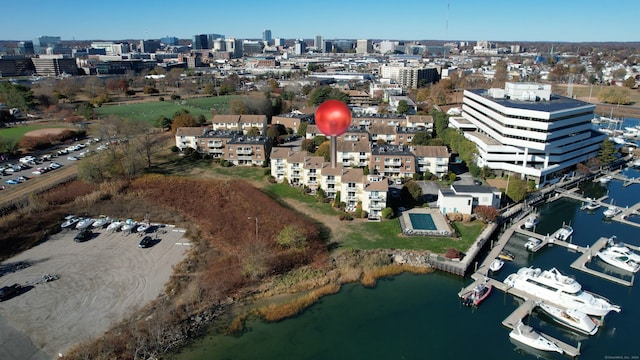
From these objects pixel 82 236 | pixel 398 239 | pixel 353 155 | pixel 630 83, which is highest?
pixel 630 83

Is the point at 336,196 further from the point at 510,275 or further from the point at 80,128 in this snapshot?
the point at 80,128

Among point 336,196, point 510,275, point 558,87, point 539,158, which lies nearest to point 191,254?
point 336,196

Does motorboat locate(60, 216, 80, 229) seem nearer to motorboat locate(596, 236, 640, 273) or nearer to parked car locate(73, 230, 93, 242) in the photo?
parked car locate(73, 230, 93, 242)

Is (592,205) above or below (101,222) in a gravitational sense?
below

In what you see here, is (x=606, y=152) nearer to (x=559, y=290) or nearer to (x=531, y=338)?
(x=559, y=290)

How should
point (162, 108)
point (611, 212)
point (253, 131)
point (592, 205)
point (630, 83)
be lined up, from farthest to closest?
1. point (630, 83)
2. point (162, 108)
3. point (253, 131)
4. point (592, 205)
5. point (611, 212)

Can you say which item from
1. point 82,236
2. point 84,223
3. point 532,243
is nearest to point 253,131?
→ point 84,223

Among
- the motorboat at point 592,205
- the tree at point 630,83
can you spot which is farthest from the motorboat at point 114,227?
the tree at point 630,83

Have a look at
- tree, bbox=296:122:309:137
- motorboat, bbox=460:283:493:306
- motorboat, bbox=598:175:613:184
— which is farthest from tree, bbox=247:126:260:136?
motorboat, bbox=598:175:613:184
